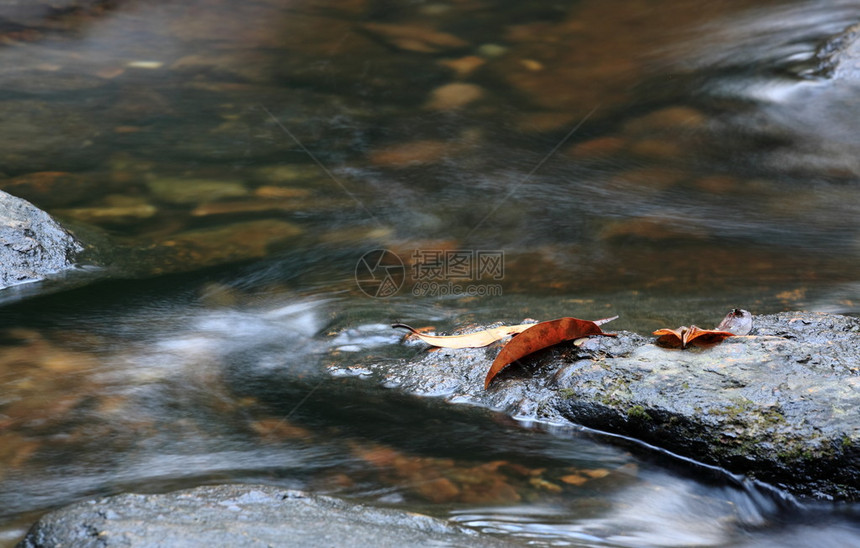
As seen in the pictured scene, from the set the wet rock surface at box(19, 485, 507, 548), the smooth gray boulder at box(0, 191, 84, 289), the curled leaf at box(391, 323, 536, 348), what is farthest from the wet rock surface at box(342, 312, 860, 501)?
the smooth gray boulder at box(0, 191, 84, 289)

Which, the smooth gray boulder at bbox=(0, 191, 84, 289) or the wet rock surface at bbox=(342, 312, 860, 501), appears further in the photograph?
the smooth gray boulder at bbox=(0, 191, 84, 289)

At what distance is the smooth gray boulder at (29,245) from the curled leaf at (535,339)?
2347 mm

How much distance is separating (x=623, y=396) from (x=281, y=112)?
4.51 meters

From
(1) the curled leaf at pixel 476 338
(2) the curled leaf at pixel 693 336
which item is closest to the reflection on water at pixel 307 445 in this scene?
(1) the curled leaf at pixel 476 338

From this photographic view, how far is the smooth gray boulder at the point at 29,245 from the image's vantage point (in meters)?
3.66

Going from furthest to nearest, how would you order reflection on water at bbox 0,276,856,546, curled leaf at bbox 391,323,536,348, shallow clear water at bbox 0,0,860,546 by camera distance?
curled leaf at bbox 391,323,536,348 < shallow clear water at bbox 0,0,860,546 < reflection on water at bbox 0,276,856,546

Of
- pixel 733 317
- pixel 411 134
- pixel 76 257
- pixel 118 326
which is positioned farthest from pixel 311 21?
pixel 733 317

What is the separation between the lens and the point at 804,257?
13.0 ft
